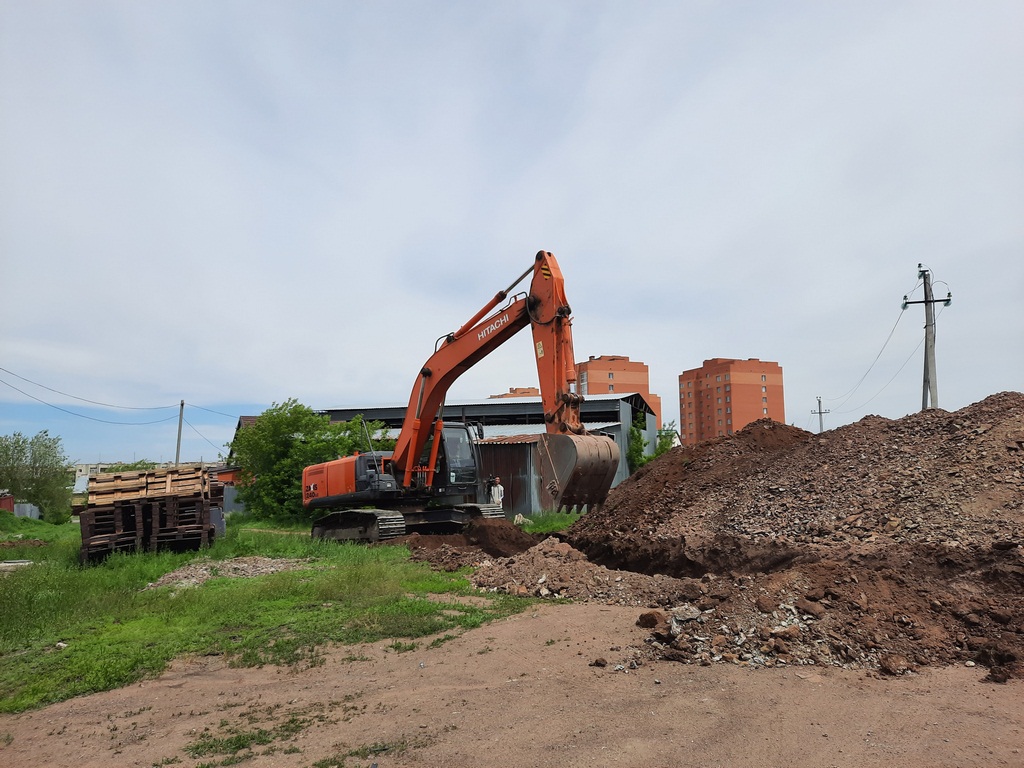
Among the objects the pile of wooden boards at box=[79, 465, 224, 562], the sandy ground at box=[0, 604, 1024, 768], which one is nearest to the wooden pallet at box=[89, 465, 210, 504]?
the pile of wooden boards at box=[79, 465, 224, 562]

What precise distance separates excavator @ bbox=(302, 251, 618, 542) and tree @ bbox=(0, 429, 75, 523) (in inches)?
1082

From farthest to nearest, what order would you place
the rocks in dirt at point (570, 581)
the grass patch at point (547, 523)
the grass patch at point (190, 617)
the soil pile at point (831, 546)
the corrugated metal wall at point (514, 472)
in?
the corrugated metal wall at point (514, 472)
the grass patch at point (547, 523)
the rocks in dirt at point (570, 581)
the grass patch at point (190, 617)
the soil pile at point (831, 546)

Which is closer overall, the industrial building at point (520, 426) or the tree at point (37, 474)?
the industrial building at point (520, 426)

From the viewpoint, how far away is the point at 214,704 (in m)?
5.32

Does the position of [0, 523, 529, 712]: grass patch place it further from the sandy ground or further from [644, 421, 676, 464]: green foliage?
[644, 421, 676, 464]: green foliage

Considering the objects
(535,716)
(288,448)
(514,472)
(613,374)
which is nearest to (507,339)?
(535,716)

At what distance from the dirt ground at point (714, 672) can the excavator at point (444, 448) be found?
9.85ft

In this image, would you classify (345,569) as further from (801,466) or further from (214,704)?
(801,466)

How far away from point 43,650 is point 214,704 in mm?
2734

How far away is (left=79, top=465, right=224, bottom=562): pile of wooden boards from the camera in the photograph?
40.9 ft

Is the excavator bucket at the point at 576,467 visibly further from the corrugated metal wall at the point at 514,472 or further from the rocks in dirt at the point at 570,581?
the corrugated metal wall at the point at 514,472

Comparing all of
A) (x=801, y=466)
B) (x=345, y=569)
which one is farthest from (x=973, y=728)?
(x=345, y=569)

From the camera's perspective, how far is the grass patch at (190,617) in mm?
6223

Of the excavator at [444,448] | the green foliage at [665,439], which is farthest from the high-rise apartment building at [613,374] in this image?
the excavator at [444,448]
